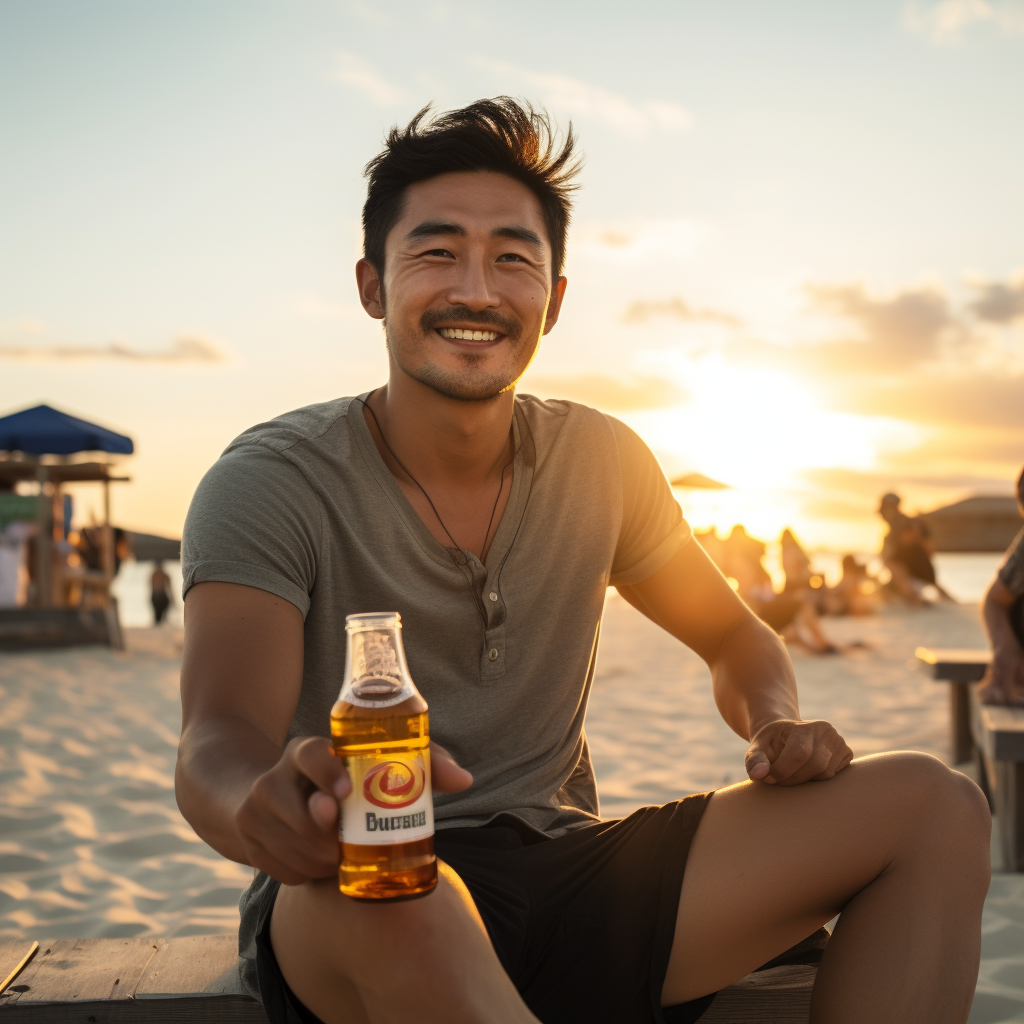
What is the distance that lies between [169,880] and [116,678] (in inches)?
200

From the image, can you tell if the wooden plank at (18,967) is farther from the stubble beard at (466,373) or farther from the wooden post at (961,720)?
the wooden post at (961,720)

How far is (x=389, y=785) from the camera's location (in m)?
1.19

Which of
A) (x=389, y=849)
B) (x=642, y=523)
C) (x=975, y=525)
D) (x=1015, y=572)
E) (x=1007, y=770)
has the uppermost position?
(x=642, y=523)

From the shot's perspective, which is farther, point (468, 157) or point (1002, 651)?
point (1002, 651)

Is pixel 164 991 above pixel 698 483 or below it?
below

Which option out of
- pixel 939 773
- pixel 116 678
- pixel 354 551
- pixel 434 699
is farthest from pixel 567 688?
pixel 116 678

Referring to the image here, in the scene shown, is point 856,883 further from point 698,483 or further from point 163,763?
point 698,483

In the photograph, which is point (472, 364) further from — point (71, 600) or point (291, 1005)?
point (71, 600)

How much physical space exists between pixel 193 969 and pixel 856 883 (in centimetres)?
126

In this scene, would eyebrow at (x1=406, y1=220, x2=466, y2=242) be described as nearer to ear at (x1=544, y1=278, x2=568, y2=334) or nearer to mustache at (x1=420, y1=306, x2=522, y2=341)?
mustache at (x1=420, y1=306, x2=522, y2=341)

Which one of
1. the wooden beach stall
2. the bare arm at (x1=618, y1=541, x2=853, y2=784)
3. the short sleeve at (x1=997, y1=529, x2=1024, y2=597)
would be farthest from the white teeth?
the wooden beach stall

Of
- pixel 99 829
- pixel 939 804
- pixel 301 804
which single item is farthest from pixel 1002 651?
pixel 99 829

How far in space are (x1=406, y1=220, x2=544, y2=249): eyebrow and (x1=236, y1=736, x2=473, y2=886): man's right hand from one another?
4.31 feet

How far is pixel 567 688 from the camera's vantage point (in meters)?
2.04
